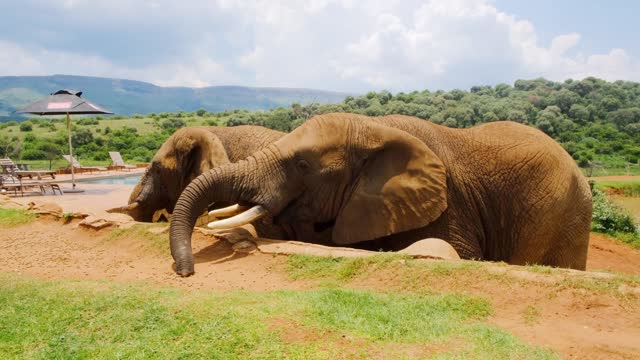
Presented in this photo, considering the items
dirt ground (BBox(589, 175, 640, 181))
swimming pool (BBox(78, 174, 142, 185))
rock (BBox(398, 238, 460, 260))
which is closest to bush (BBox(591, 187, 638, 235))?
rock (BBox(398, 238, 460, 260))

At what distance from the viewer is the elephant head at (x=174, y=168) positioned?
1052 cm

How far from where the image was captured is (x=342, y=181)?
8.01 m

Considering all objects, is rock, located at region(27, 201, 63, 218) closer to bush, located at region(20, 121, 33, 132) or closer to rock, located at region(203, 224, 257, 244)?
rock, located at region(203, 224, 257, 244)

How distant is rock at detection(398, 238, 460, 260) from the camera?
655 centimetres

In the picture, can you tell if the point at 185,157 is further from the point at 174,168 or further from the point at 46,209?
the point at 46,209

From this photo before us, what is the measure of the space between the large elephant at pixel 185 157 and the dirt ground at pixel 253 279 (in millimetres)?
1662

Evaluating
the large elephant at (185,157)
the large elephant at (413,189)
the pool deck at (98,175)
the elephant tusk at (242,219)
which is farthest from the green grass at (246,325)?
the pool deck at (98,175)

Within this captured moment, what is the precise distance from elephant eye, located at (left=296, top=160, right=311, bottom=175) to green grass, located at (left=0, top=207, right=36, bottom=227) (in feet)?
18.0

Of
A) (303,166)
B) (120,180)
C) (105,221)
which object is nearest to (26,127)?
(120,180)

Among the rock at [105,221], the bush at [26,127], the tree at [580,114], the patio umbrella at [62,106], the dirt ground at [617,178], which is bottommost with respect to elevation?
the dirt ground at [617,178]

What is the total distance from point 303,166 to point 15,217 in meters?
5.85

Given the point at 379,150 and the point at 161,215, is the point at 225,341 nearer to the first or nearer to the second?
the point at 379,150

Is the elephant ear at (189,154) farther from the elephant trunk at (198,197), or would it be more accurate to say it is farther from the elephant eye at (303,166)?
the elephant eye at (303,166)

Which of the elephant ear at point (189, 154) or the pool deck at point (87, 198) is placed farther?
the pool deck at point (87, 198)
